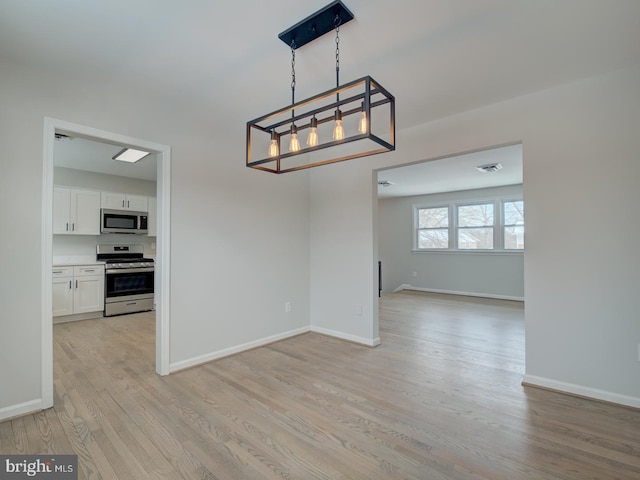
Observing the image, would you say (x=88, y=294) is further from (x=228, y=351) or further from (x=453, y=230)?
(x=453, y=230)

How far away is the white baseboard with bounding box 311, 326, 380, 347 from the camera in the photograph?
12.3 ft

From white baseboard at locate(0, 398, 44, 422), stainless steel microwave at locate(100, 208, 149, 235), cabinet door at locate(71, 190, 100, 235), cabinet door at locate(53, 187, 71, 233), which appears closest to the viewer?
white baseboard at locate(0, 398, 44, 422)

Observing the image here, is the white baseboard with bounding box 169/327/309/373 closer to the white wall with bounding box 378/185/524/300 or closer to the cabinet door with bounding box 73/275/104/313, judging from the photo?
the cabinet door with bounding box 73/275/104/313

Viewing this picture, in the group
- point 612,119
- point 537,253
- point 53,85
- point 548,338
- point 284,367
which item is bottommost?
point 284,367

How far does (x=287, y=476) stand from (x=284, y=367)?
4.86 feet

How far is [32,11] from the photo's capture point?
5.59 ft

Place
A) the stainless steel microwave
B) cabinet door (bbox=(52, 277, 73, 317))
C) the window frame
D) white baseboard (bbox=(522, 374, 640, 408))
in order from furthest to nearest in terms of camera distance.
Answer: the window frame, the stainless steel microwave, cabinet door (bbox=(52, 277, 73, 317)), white baseboard (bbox=(522, 374, 640, 408))

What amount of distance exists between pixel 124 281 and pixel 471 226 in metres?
7.33

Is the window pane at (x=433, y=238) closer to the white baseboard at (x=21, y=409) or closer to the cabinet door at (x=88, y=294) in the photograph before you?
the cabinet door at (x=88, y=294)

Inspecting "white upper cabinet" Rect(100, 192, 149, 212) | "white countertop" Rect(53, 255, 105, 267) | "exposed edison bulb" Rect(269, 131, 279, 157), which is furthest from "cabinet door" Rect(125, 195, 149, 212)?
"exposed edison bulb" Rect(269, 131, 279, 157)

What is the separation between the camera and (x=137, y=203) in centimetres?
586

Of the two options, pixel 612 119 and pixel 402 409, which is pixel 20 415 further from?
pixel 612 119

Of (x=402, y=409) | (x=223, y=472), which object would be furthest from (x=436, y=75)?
(x=223, y=472)

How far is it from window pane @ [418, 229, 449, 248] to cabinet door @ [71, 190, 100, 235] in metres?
7.13
